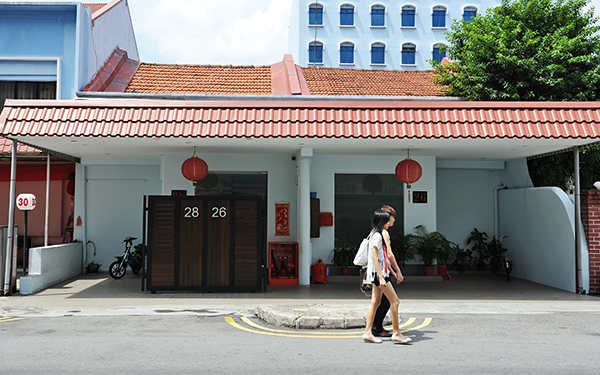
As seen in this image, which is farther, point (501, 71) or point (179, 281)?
A: point (501, 71)

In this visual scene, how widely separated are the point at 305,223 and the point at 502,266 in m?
5.40

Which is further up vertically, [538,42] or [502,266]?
[538,42]

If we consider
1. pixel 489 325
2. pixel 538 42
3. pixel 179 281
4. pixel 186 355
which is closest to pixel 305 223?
pixel 179 281

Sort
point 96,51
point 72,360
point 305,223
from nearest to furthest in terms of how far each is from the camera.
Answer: point 72,360, point 305,223, point 96,51

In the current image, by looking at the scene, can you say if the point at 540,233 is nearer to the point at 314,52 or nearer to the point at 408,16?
the point at 314,52

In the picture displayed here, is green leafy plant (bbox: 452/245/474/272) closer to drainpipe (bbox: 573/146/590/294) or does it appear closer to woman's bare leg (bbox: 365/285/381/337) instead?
drainpipe (bbox: 573/146/590/294)

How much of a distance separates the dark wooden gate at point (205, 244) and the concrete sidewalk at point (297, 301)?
297mm

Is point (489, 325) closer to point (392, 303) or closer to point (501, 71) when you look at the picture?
point (392, 303)

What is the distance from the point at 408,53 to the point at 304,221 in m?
37.4

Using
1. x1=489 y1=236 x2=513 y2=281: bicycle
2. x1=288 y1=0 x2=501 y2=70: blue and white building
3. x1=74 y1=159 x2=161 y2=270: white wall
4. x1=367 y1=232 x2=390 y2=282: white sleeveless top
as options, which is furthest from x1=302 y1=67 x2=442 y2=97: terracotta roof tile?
x1=288 y1=0 x2=501 y2=70: blue and white building

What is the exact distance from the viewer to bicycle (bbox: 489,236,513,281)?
1263cm

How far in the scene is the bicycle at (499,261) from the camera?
41.4ft

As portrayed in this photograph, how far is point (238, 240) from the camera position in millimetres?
10555

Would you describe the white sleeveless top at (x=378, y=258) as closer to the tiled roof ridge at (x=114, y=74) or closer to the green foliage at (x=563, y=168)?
the green foliage at (x=563, y=168)
